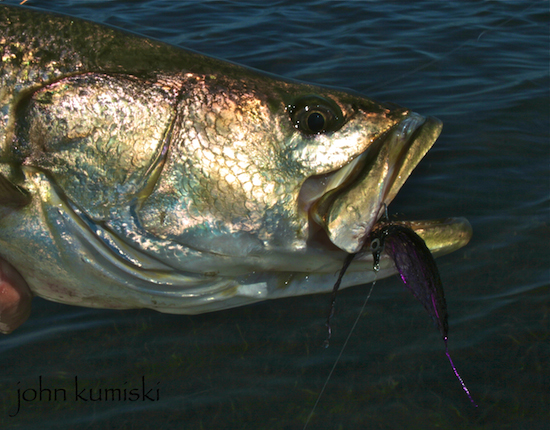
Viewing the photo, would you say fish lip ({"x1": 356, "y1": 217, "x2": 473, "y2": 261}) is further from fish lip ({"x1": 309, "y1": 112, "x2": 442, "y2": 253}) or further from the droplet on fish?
fish lip ({"x1": 309, "y1": 112, "x2": 442, "y2": 253})

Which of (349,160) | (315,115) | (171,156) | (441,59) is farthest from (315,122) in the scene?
(441,59)

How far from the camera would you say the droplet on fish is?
67.2 inches

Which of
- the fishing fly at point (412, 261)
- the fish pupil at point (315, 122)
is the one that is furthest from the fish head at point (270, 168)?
the fishing fly at point (412, 261)

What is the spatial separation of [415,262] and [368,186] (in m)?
0.34

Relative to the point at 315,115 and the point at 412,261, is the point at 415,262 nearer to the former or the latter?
the point at 412,261

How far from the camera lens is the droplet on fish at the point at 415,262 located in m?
1.71

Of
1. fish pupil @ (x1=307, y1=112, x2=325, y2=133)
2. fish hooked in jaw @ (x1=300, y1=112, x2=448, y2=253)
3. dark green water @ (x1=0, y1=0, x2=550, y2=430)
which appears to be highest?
fish pupil @ (x1=307, y1=112, x2=325, y2=133)

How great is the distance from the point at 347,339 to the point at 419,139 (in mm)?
970

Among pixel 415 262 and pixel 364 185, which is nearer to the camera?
pixel 364 185

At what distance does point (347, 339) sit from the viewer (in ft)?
7.67

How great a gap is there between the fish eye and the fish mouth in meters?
0.13

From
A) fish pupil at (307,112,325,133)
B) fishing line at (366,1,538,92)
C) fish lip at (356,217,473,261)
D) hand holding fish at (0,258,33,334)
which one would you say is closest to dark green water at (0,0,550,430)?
hand holding fish at (0,258,33,334)

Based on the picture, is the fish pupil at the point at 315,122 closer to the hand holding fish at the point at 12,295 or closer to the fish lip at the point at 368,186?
the fish lip at the point at 368,186

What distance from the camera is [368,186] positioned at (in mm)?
1605
